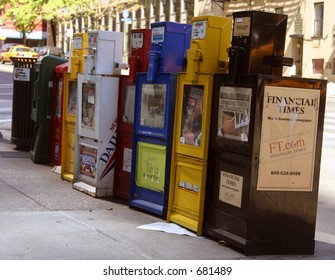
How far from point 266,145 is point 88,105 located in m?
3.39

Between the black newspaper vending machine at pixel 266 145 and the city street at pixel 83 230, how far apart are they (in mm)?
207

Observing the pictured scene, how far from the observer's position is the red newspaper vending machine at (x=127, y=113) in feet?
26.5

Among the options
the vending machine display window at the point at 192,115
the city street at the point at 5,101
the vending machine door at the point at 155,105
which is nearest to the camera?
the vending machine display window at the point at 192,115

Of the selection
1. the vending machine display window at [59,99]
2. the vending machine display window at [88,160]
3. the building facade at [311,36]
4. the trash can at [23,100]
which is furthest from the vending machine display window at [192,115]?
the building facade at [311,36]

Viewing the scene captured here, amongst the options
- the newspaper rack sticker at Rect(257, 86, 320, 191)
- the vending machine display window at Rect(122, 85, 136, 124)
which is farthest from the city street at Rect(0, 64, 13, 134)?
the newspaper rack sticker at Rect(257, 86, 320, 191)

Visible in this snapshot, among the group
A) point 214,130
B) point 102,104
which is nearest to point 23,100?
point 102,104

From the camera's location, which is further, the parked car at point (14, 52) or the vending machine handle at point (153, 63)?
the parked car at point (14, 52)

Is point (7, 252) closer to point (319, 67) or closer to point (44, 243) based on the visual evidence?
point (44, 243)

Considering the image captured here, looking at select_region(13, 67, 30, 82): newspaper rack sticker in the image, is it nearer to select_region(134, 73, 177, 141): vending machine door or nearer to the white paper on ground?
select_region(134, 73, 177, 141): vending machine door

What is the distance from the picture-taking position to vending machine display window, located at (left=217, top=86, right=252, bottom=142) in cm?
607

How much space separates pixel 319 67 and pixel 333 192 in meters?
30.1

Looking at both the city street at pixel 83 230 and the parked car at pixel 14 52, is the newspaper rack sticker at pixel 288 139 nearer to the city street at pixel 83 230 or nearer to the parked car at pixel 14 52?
the city street at pixel 83 230

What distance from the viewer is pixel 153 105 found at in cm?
759

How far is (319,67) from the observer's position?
128ft
